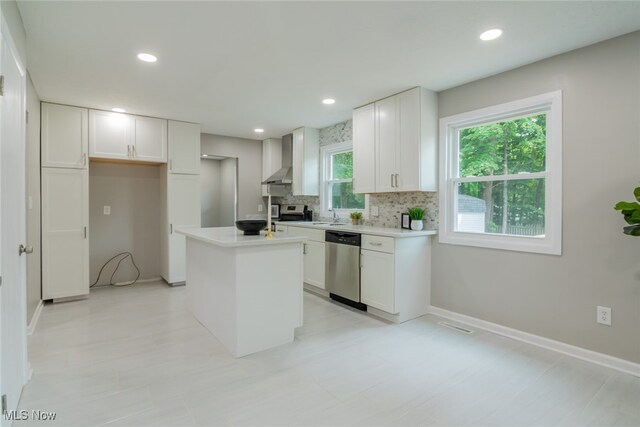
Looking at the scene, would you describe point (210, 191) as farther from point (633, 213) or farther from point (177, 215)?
point (633, 213)

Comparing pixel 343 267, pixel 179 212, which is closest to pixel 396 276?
pixel 343 267

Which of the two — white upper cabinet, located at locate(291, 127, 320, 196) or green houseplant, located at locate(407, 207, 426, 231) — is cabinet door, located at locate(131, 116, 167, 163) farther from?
green houseplant, located at locate(407, 207, 426, 231)

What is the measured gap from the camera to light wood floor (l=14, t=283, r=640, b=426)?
182 cm

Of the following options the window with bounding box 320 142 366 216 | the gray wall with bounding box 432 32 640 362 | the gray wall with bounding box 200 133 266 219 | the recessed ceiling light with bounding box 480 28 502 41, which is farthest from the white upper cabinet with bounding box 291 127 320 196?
the recessed ceiling light with bounding box 480 28 502 41

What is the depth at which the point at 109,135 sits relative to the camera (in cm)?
421

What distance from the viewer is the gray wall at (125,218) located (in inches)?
183

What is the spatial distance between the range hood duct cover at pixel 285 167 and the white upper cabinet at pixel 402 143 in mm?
1725

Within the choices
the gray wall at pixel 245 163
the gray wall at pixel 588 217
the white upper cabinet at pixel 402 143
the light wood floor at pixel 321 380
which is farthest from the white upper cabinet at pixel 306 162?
the gray wall at pixel 588 217

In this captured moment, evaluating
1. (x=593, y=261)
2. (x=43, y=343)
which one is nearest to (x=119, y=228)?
(x=43, y=343)

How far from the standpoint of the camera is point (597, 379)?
2.19 m

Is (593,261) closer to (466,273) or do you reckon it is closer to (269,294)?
(466,273)

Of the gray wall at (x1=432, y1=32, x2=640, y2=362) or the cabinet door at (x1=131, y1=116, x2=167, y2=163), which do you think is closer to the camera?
the gray wall at (x1=432, y1=32, x2=640, y2=362)

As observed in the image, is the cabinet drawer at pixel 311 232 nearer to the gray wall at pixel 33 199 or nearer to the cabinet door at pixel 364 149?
the cabinet door at pixel 364 149

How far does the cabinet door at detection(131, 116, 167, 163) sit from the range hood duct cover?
5.54 ft
